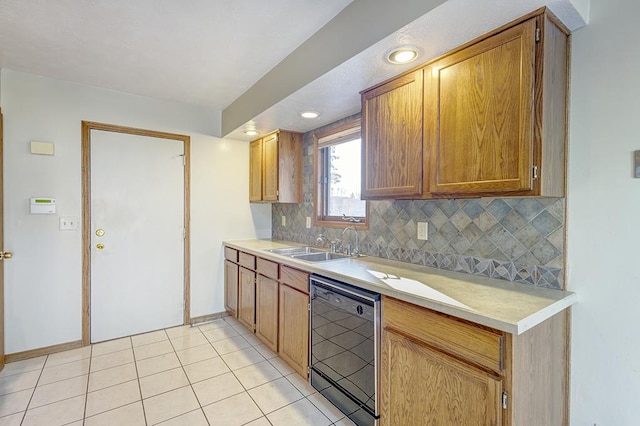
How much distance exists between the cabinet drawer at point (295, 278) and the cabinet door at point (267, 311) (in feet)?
0.48

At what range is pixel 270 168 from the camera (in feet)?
11.0

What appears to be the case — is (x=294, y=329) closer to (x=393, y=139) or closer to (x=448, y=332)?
(x=448, y=332)

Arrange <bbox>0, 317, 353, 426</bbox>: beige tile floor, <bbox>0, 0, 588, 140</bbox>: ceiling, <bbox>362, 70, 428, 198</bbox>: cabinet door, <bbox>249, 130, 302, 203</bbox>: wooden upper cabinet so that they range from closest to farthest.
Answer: <bbox>0, 0, 588, 140</bbox>: ceiling < <bbox>362, 70, 428, 198</bbox>: cabinet door < <bbox>0, 317, 353, 426</bbox>: beige tile floor < <bbox>249, 130, 302, 203</bbox>: wooden upper cabinet

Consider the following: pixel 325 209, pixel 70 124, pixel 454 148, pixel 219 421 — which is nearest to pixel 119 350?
pixel 219 421

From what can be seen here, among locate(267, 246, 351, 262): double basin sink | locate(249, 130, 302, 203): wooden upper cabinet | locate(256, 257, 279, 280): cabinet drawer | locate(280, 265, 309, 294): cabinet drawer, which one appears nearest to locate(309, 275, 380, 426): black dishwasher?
locate(280, 265, 309, 294): cabinet drawer

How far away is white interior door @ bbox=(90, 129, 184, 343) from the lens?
2930 mm

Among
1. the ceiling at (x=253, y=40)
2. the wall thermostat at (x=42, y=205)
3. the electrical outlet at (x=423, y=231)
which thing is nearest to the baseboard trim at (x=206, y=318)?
the wall thermostat at (x=42, y=205)

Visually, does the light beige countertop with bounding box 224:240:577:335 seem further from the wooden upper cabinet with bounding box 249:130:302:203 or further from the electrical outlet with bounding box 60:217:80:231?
the electrical outlet with bounding box 60:217:80:231

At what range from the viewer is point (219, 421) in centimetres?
185

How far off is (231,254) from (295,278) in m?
1.40

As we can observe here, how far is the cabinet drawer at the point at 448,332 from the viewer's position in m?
1.15

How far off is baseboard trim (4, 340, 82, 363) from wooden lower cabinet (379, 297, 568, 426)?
9.32ft

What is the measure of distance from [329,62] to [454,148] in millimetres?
891

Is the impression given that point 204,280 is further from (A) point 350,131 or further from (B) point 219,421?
(A) point 350,131
